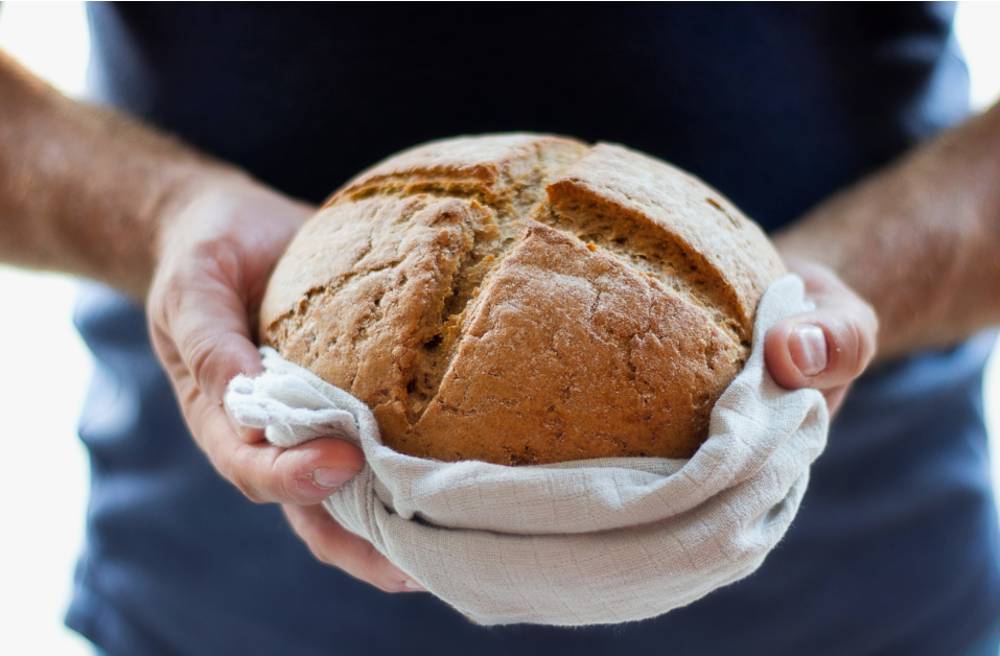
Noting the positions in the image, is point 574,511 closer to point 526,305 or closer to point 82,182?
point 526,305

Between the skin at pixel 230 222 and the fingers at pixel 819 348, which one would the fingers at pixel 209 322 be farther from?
the fingers at pixel 819 348

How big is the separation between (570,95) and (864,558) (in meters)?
1.26

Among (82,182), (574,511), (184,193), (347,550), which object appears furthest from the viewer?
(82,182)

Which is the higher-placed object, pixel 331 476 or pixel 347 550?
pixel 331 476

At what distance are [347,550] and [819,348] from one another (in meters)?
0.76

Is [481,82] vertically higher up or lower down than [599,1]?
lower down

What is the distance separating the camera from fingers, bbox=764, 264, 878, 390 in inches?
50.9

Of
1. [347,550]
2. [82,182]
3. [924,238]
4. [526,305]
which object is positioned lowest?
[347,550]

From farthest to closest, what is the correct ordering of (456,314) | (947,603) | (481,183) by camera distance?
(947,603), (481,183), (456,314)

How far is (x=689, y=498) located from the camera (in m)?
1.17

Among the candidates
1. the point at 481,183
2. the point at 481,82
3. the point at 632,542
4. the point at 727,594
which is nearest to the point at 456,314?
the point at 481,183

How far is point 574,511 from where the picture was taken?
116 cm

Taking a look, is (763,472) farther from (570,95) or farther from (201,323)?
(570,95)

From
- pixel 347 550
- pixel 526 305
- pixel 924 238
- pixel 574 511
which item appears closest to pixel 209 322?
pixel 347 550
